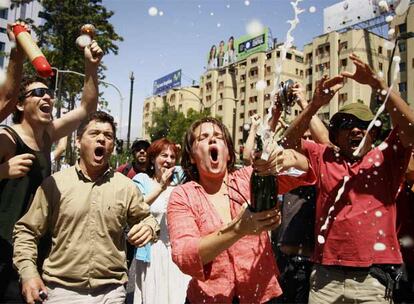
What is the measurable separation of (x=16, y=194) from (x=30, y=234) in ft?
1.09

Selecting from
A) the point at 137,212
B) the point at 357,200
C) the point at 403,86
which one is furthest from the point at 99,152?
the point at 403,86

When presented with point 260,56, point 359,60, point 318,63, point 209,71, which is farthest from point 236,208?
point 209,71

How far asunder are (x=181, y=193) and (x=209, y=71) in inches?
3015

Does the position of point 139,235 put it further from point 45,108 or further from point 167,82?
point 167,82

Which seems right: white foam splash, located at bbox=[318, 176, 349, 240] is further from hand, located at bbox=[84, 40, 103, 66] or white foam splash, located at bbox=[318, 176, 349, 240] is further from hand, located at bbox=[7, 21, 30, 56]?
hand, located at bbox=[7, 21, 30, 56]

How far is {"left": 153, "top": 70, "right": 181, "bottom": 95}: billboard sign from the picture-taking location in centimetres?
9093

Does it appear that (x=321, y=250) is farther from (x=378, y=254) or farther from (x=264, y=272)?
(x=264, y=272)

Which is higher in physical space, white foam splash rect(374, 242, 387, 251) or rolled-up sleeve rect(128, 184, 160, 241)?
rolled-up sleeve rect(128, 184, 160, 241)

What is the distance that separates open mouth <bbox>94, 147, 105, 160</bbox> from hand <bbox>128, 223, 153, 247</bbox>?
25.2 inches

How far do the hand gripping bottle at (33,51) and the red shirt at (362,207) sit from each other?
1.84m

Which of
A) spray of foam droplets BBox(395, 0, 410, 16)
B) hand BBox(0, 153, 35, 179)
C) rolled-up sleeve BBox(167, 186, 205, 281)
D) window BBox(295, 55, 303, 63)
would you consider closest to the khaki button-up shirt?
hand BBox(0, 153, 35, 179)

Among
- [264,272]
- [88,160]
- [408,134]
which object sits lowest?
[264,272]

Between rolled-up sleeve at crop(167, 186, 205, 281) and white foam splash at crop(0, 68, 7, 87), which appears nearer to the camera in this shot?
rolled-up sleeve at crop(167, 186, 205, 281)

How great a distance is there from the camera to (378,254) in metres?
2.83
